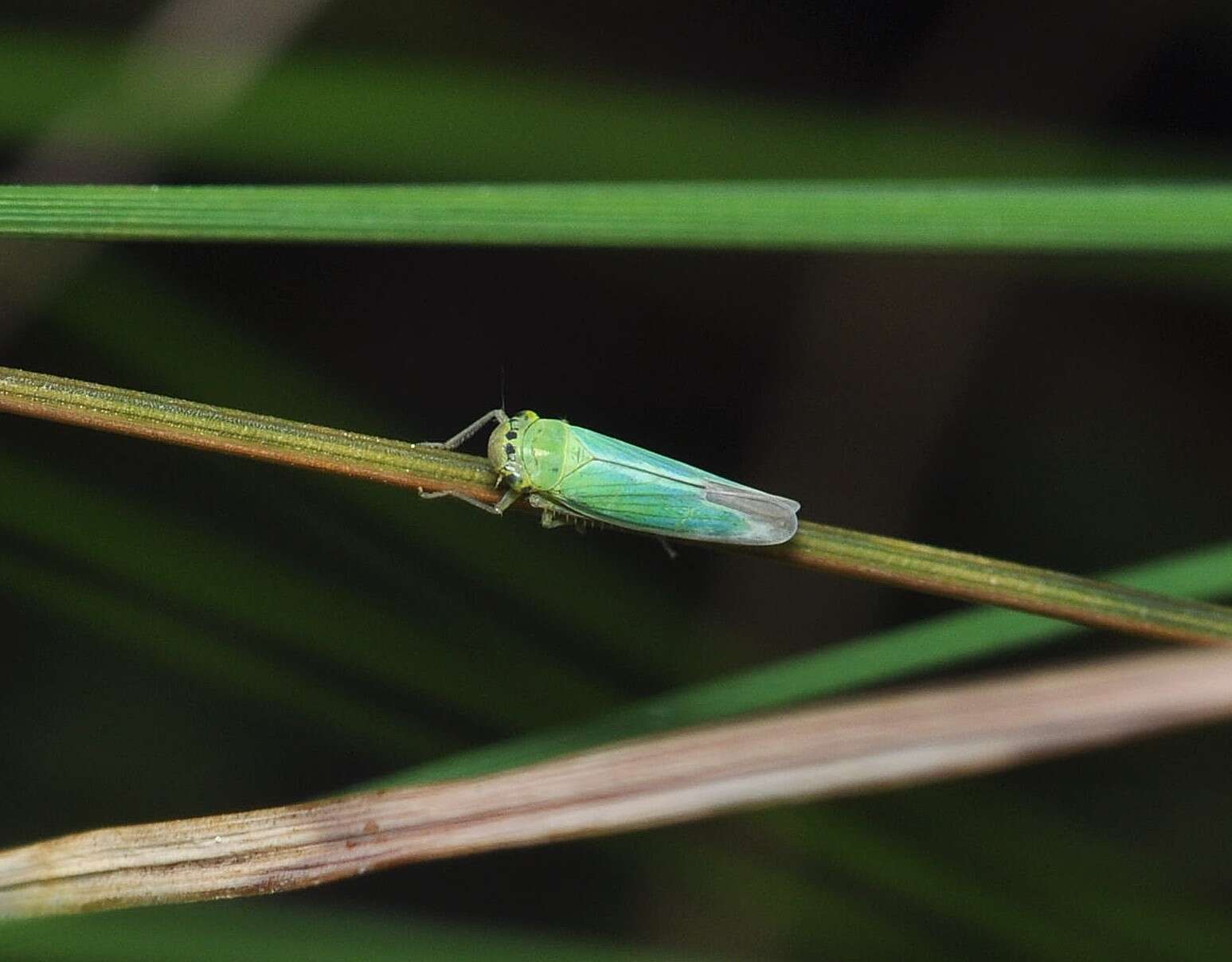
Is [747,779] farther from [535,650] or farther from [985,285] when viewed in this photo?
[985,285]

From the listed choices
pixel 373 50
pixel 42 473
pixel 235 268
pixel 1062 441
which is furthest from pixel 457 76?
pixel 1062 441

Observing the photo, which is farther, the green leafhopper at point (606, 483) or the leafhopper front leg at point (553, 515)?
the green leafhopper at point (606, 483)

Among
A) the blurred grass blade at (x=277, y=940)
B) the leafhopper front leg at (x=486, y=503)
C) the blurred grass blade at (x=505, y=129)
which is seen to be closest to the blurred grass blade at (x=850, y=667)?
the leafhopper front leg at (x=486, y=503)

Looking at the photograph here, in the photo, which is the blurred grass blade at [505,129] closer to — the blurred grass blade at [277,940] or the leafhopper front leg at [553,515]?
the leafhopper front leg at [553,515]

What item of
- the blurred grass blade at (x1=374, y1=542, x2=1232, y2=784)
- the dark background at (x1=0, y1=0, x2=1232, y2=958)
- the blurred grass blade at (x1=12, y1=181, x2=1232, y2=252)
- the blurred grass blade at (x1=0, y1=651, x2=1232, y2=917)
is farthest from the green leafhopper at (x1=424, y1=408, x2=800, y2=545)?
the blurred grass blade at (x1=0, y1=651, x2=1232, y2=917)

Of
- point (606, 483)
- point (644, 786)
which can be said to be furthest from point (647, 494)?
point (644, 786)
